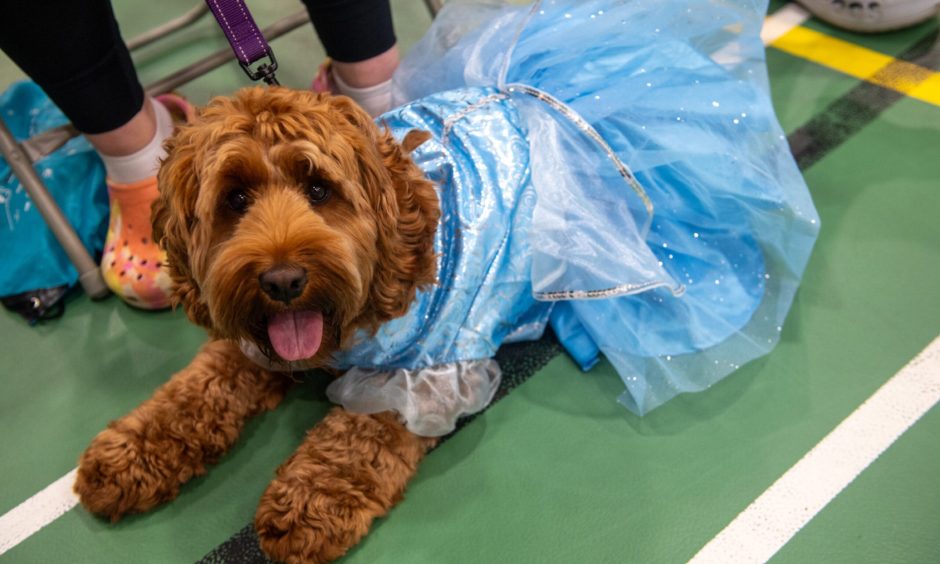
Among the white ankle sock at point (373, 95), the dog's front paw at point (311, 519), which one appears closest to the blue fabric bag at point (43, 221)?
the white ankle sock at point (373, 95)

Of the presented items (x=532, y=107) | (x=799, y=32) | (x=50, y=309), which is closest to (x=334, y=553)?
(x=532, y=107)

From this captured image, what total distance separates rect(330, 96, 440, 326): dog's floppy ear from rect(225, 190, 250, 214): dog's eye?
16 cm

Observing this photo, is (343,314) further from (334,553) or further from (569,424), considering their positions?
(569,424)

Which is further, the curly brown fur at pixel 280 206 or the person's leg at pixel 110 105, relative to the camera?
the person's leg at pixel 110 105

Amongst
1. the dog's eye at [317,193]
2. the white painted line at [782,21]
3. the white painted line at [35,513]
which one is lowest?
the white painted line at [782,21]

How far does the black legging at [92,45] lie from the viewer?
1.18 metres

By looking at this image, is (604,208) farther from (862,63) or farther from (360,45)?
(862,63)

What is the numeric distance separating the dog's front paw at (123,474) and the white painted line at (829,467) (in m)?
0.87

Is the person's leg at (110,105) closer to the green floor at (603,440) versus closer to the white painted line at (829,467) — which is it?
the green floor at (603,440)

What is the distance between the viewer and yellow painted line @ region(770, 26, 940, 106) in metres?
1.81

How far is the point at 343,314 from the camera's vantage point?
97cm

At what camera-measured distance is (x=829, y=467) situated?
1.17 m

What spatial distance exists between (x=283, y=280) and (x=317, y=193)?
0.13 metres

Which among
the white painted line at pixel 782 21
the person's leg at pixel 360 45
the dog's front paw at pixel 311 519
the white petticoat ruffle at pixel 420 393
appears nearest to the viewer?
the dog's front paw at pixel 311 519
